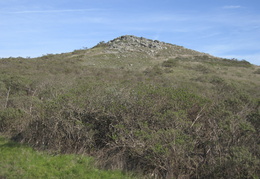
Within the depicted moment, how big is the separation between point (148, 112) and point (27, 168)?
292 cm

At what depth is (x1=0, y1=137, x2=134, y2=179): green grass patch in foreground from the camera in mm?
4797

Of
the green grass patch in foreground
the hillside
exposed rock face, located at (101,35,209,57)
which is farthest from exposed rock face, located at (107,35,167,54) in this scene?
the green grass patch in foreground

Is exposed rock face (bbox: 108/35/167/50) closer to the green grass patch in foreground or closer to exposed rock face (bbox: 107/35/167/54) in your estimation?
exposed rock face (bbox: 107/35/167/54)

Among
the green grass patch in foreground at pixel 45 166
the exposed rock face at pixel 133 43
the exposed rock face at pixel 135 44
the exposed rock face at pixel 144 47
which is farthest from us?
the exposed rock face at pixel 133 43

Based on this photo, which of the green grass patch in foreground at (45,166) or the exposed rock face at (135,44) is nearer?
the green grass patch in foreground at (45,166)

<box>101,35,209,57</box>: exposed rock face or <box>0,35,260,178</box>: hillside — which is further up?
<box>101,35,209,57</box>: exposed rock face

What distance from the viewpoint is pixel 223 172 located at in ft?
14.4

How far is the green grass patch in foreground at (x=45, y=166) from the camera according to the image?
480 centimetres

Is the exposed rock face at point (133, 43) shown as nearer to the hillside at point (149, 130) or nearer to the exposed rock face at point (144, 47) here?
the exposed rock face at point (144, 47)

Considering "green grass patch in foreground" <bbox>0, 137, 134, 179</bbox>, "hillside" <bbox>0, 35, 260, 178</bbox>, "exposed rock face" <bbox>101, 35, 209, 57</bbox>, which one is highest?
"exposed rock face" <bbox>101, 35, 209, 57</bbox>

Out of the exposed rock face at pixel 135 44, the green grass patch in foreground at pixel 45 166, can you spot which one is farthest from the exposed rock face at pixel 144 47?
the green grass patch in foreground at pixel 45 166

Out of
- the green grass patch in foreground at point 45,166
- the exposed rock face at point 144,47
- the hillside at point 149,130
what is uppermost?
the exposed rock face at point 144,47

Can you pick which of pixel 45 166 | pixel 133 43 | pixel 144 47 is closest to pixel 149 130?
pixel 45 166

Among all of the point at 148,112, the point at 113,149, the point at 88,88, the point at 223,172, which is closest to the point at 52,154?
the point at 113,149
